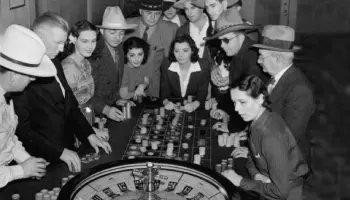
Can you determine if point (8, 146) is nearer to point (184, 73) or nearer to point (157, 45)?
point (184, 73)

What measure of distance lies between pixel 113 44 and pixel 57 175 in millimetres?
2026

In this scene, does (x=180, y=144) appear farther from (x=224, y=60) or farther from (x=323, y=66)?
(x=323, y=66)

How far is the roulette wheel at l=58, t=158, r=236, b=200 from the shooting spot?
2.17 m

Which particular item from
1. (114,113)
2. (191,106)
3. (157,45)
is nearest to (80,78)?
(114,113)

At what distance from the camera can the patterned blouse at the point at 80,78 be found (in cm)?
378

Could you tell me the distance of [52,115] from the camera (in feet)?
11.0

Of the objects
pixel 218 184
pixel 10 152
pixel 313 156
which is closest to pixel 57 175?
pixel 10 152

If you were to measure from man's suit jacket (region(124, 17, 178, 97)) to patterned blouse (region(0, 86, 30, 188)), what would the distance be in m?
2.37

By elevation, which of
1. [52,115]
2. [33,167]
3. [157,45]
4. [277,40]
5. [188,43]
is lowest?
[33,167]

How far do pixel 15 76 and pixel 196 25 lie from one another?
339cm

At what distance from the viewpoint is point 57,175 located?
2.87 m

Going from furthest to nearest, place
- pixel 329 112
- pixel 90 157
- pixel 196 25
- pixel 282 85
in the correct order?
pixel 329 112, pixel 196 25, pixel 282 85, pixel 90 157

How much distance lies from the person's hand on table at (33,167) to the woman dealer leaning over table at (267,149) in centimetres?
104

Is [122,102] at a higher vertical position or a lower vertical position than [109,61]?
lower
